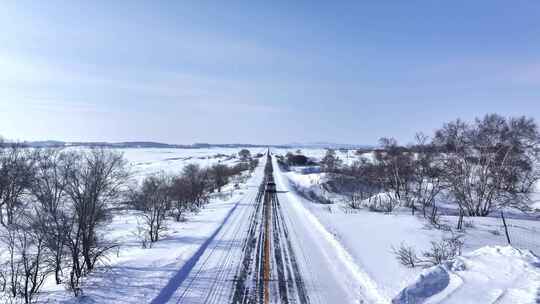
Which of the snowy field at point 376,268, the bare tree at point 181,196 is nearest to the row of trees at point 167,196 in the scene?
the bare tree at point 181,196

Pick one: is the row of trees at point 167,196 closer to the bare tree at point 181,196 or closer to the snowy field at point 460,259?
the bare tree at point 181,196

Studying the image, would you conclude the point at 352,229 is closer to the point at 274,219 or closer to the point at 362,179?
the point at 274,219

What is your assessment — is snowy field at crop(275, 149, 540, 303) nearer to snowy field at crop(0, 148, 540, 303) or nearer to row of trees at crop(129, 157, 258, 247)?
snowy field at crop(0, 148, 540, 303)

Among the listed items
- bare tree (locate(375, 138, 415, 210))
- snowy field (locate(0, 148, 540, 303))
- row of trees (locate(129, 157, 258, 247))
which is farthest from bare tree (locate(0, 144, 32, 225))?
bare tree (locate(375, 138, 415, 210))

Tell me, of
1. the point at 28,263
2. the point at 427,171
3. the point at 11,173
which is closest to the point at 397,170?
the point at 427,171

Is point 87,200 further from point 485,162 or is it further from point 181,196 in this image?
point 485,162

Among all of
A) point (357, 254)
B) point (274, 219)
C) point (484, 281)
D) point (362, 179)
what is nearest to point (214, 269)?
point (357, 254)
